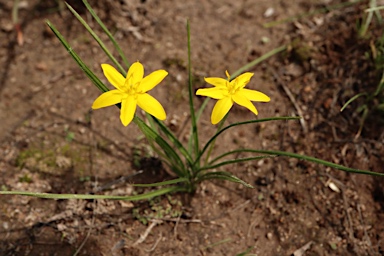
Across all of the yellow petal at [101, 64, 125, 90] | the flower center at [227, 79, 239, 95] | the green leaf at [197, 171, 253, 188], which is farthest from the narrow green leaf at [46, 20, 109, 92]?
the green leaf at [197, 171, 253, 188]

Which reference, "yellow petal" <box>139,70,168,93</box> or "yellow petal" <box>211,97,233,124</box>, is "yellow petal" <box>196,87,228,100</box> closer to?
"yellow petal" <box>211,97,233,124</box>

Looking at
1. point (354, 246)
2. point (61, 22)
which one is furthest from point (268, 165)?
point (61, 22)

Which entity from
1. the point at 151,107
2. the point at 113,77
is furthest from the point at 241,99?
the point at 113,77

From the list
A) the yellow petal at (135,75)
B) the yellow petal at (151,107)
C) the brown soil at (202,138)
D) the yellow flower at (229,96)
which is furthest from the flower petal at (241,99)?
the brown soil at (202,138)

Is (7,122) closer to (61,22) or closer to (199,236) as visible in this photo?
(61,22)

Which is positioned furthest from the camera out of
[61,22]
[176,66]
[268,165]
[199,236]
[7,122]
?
[61,22]

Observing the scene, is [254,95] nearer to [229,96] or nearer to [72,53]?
[229,96]
